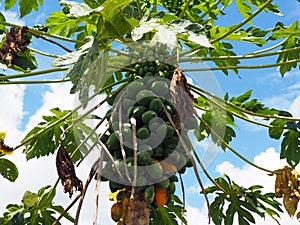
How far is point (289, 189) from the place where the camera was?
312cm

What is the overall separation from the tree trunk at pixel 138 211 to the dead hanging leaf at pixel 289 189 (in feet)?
3.82

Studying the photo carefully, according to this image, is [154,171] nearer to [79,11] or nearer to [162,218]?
[79,11]

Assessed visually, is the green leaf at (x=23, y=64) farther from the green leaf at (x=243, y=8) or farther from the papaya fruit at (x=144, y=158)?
the green leaf at (x=243, y=8)

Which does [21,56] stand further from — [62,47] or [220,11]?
[220,11]

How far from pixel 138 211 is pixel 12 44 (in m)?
1.25

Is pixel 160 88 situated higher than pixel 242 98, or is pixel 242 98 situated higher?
pixel 242 98

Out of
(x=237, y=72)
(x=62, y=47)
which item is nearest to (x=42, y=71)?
(x=62, y=47)

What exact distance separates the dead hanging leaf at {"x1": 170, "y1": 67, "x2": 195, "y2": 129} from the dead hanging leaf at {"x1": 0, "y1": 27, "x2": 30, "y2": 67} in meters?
1.02

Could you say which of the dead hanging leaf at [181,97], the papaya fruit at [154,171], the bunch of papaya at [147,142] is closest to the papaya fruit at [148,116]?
the bunch of papaya at [147,142]

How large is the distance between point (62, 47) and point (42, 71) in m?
0.31

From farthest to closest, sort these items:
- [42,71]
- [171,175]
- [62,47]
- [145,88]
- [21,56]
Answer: [21,56] → [42,71] → [62,47] → [145,88] → [171,175]

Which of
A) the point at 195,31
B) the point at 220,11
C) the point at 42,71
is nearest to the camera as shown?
the point at 195,31

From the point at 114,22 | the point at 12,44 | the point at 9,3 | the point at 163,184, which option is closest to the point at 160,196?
the point at 163,184

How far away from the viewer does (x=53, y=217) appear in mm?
3598
